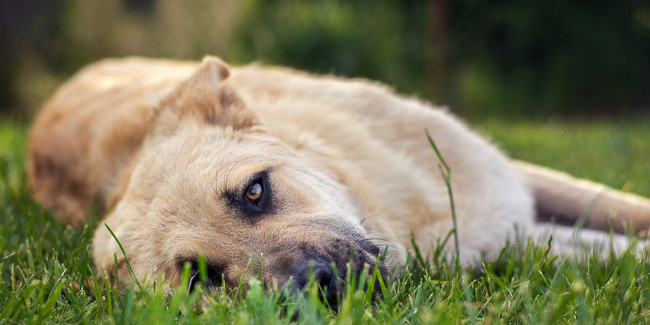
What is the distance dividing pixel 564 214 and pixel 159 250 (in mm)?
2147

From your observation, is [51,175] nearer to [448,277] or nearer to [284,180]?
[284,180]

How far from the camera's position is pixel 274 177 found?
2.21 metres

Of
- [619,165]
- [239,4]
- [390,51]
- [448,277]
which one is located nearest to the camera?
[448,277]

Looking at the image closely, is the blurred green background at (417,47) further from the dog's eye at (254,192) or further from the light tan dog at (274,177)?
the dog's eye at (254,192)

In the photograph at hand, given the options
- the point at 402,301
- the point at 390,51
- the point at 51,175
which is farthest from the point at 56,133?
the point at 390,51

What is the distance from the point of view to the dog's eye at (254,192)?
82.6 inches

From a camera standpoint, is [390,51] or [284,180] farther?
[390,51]

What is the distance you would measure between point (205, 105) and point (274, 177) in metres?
0.60

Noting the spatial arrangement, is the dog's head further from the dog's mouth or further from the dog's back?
the dog's back

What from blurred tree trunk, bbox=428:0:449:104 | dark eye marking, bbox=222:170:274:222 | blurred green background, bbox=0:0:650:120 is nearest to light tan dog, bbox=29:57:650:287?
dark eye marking, bbox=222:170:274:222

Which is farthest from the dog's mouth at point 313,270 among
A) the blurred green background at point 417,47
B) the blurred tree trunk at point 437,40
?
the blurred green background at point 417,47

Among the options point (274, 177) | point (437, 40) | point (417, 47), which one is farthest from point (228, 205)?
point (417, 47)

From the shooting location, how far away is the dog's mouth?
5.57ft

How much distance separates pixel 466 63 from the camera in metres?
9.33
